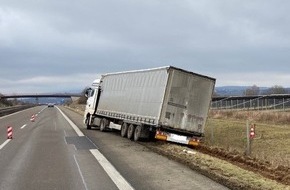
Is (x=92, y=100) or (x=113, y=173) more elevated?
(x=92, y=100)

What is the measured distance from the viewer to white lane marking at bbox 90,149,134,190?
31.5 feet

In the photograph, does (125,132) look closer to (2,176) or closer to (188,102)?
(188,102)

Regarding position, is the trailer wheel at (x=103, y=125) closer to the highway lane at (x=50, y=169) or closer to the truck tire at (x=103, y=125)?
the truck tire at (x=103, y=125)

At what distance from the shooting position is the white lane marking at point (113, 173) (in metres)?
9.59

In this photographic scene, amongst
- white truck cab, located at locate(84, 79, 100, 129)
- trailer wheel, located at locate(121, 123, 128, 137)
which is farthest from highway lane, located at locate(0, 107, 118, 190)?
white truck cab, located at locate(84, 79, 100, 129)

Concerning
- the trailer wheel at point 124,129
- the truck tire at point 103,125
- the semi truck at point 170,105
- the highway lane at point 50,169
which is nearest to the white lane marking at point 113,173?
the highway lane at point 50,169

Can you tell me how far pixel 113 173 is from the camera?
11.3 m

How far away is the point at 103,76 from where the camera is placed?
98.3 feet

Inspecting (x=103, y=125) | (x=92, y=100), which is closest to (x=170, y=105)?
(x=103, y=125)

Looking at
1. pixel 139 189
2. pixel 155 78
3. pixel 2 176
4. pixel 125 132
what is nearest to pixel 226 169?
pixel 139 189

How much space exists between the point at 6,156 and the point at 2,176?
13.8ft

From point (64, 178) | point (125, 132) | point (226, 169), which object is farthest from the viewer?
point (125, 132)

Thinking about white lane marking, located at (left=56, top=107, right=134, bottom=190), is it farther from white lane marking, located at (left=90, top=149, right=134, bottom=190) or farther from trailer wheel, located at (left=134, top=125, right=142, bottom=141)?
trailer wheel, located at (left=134, top=125, right=142, bottom=141)

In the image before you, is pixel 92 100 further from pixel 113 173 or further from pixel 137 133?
pixel 113 173
